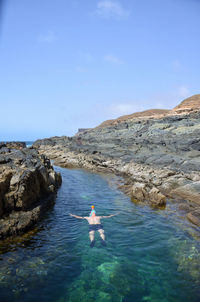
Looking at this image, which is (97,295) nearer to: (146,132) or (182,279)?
(182,279)

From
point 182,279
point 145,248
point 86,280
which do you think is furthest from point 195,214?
point 86,280

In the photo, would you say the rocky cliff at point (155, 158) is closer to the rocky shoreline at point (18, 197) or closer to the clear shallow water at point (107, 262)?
the clear shallow water at point (107, 262)

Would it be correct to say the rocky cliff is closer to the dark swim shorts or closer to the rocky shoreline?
the dark swim shorts

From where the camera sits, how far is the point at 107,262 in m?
11.0

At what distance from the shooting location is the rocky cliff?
22.3 m

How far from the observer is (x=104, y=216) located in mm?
17328

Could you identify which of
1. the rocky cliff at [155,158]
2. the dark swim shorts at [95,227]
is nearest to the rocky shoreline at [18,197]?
the dark swim shorts at [95,227]

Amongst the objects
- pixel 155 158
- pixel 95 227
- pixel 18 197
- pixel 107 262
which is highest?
pixel 155 158

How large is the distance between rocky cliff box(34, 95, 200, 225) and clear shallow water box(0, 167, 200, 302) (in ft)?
14.4

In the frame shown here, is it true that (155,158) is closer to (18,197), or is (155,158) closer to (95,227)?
(95,227)

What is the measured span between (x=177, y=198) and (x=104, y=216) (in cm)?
924

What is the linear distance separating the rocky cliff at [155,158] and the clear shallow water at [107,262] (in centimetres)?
438

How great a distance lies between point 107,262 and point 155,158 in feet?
97.5

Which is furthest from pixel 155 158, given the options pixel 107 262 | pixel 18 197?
pixel 107 262
